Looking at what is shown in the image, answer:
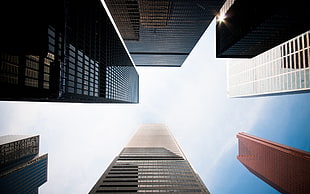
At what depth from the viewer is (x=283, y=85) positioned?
99.9m

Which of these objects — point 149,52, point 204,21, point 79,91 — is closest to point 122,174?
point 79,91

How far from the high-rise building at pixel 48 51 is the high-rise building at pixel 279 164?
143 m

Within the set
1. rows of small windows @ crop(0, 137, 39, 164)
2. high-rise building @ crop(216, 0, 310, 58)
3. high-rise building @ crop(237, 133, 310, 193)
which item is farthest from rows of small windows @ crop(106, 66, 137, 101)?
high-rise building @ crop(237, 133, 310, 193)

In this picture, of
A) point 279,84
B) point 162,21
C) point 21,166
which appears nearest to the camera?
point 162,21

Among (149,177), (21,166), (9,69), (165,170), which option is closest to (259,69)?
(165,170)

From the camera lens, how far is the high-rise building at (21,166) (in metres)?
107

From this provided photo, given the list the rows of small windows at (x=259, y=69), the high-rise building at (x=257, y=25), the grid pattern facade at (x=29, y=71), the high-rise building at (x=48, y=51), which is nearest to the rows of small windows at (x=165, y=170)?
the high-rise building at (x=48, y=51)

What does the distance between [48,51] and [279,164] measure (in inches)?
6809

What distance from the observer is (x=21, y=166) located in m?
118

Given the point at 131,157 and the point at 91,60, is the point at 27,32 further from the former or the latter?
the point at 131,157

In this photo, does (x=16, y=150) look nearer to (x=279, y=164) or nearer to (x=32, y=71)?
(x=32, y=71)

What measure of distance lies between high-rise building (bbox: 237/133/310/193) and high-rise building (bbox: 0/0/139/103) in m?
143

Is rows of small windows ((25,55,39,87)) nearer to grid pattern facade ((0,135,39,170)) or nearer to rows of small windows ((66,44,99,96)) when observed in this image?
rows of small windows ((66,44,99,96))

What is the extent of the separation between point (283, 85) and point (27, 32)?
121m
